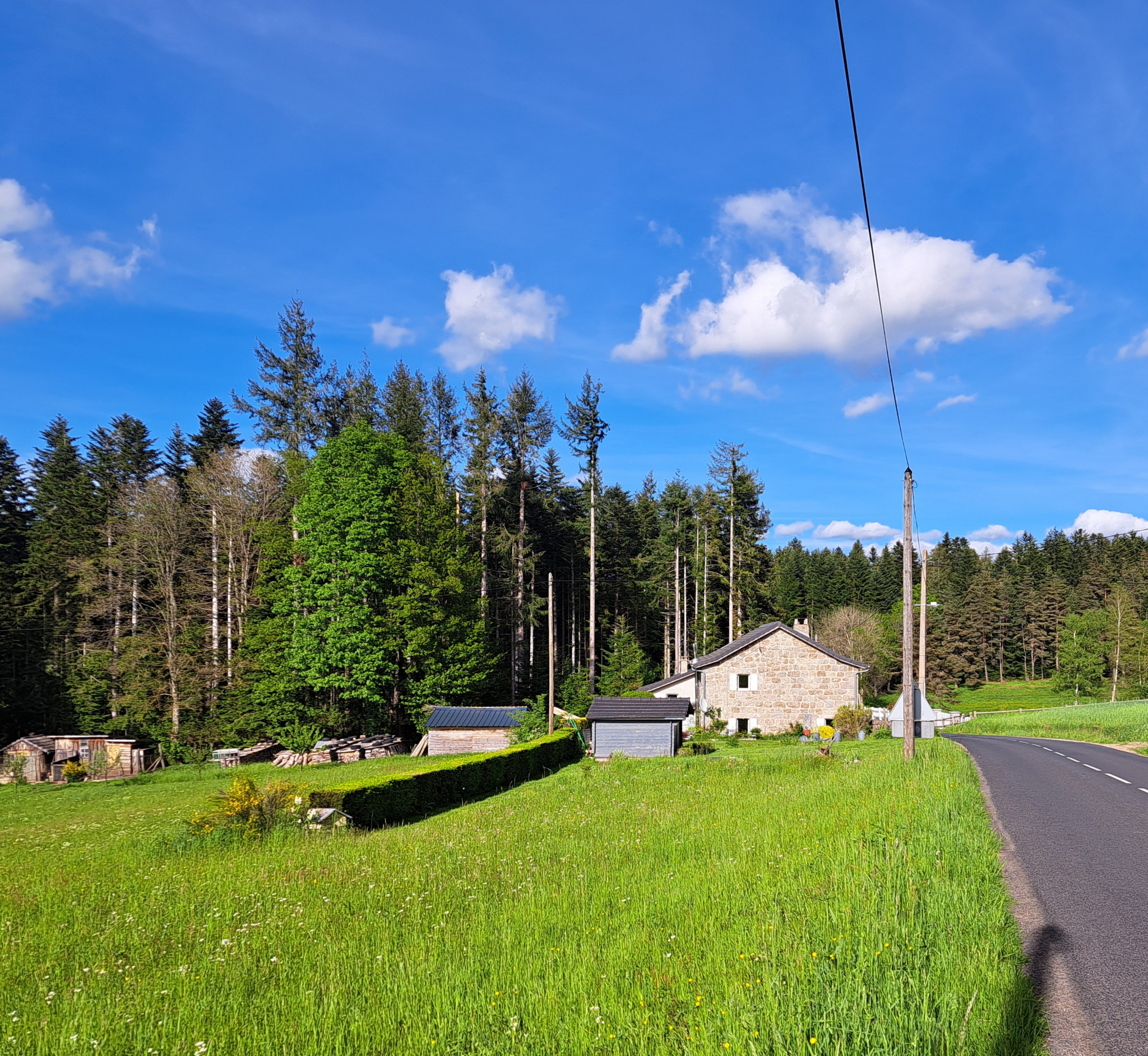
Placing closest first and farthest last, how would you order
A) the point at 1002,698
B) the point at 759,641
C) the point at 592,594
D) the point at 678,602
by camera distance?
the point at 759,641, the point at 592,594, the point at 678,602, the point at 1002,698

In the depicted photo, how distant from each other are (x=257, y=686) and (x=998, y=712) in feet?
239

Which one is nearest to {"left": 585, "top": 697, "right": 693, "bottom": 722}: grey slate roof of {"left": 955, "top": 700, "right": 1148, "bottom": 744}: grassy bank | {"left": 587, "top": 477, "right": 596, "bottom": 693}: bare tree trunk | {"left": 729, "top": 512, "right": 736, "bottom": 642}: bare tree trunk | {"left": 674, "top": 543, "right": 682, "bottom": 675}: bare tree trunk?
{"left": 587, "top": 477, "right": 596, "bottom": 693}: bare tree trunk

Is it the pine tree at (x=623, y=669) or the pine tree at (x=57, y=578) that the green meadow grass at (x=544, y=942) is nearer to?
the pine tree at (x=57, y=578)

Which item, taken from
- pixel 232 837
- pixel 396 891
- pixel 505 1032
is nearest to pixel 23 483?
pixel 232 837

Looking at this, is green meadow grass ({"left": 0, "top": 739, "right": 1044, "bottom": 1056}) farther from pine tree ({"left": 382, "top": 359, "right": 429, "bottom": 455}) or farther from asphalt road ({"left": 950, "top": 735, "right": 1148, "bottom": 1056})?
pine tree ({"left": 382, "top": 359, "right": 429, "bottom": 455})

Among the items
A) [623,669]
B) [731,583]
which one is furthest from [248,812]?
[731,583]

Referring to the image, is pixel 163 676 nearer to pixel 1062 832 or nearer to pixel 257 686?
pixel 257 686

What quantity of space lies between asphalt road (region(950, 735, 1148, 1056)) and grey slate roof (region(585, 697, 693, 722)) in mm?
17214

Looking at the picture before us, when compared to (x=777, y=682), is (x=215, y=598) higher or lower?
higher

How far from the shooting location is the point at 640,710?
3447cm

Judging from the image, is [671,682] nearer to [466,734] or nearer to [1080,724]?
[466,734]

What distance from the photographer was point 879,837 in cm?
956

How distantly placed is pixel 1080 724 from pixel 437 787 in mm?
44727

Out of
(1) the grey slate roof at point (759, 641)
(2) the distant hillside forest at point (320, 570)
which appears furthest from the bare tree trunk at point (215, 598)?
(1) the grey slate roof at point (759, 641)
